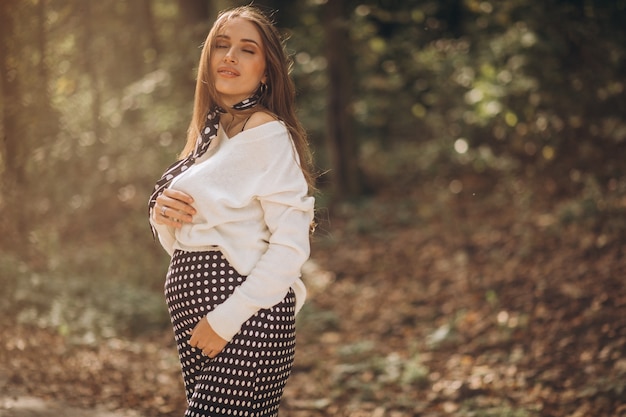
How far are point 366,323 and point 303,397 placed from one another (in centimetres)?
216

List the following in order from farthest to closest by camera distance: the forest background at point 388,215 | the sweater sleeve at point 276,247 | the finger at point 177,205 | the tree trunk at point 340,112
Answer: the tree trunk at point 340,112 < the forest background at point 388,215 < the finger at point 177,205 < the sweater sleeve at point 276,247

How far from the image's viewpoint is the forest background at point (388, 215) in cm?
603

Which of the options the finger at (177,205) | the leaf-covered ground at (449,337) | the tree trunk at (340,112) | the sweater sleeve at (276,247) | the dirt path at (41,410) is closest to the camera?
the sweater sleeve at (276,247)

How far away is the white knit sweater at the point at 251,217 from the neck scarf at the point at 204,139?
0.42ft

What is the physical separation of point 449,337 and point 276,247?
4.59 metres

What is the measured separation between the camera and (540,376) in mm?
5812

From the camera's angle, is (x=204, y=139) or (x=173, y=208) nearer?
(x=173, y=208)

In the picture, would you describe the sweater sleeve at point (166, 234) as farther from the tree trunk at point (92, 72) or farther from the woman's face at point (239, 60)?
the tree trunk at point (92, 72)

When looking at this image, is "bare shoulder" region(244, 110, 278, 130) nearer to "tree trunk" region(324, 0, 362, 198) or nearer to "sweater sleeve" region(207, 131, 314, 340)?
"sweater sleeve" region(207, 131, 314, 340)

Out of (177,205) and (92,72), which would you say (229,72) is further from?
(92,72)

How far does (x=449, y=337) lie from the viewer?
23.1 ft

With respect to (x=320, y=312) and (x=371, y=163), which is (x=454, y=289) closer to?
(x=320, y=312)

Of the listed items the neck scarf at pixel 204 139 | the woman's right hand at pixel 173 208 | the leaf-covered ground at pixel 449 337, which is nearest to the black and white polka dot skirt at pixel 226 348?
the woman's right hand at pixel 173 208

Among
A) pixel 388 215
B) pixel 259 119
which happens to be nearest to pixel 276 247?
pixel 259 119
